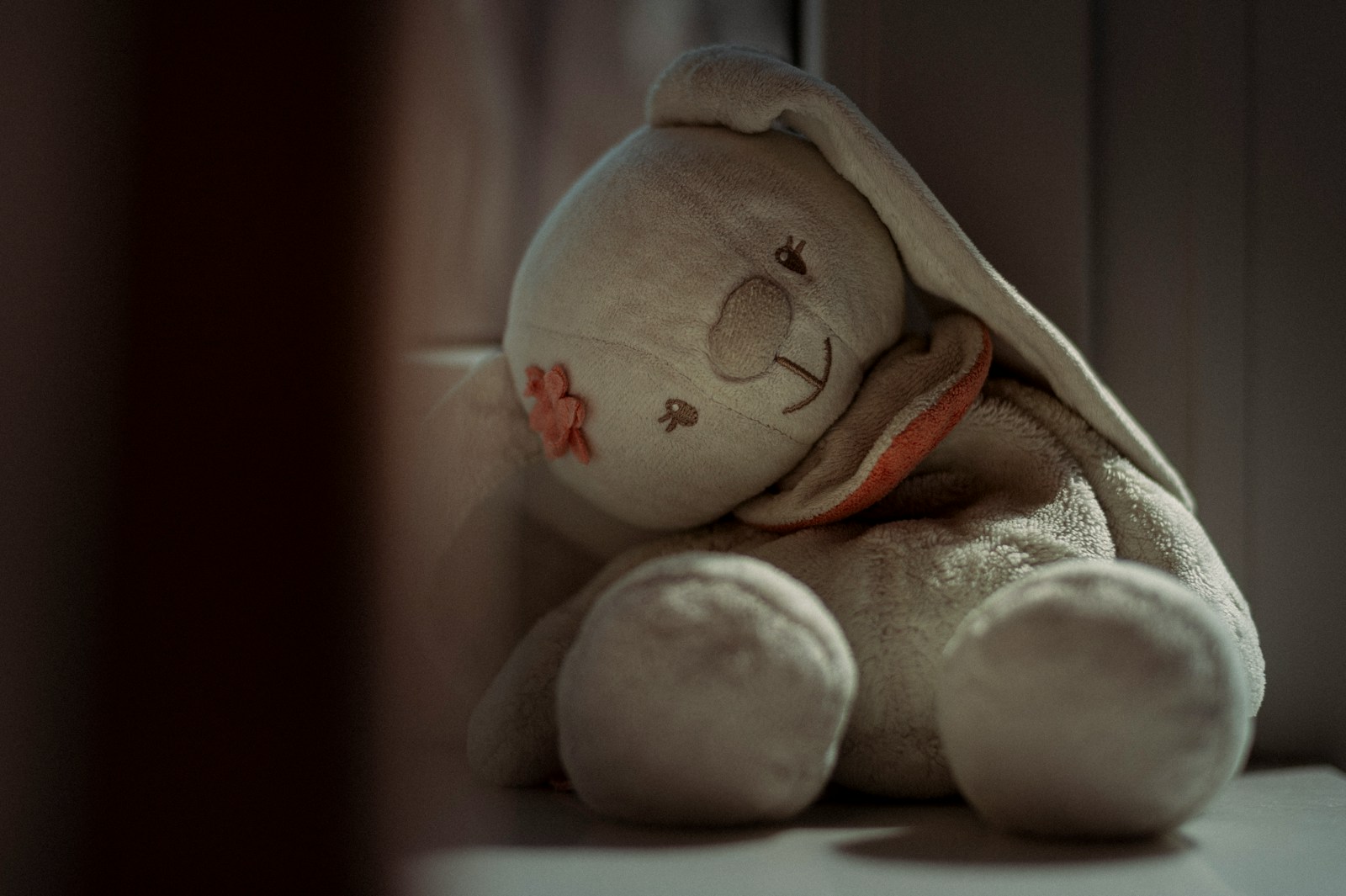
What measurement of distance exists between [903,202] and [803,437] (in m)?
0.17

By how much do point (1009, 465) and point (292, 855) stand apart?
24.4 inches

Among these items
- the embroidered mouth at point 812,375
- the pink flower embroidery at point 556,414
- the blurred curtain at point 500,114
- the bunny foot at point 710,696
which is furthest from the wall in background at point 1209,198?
the bunny foot at point 710,696

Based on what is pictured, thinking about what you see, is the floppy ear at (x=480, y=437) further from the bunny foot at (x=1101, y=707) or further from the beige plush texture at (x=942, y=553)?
the bunny foot at (x=1101, y=707)

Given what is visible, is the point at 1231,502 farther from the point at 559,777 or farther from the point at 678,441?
the point at 559,777

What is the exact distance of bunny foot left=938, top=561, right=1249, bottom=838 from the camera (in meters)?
0.47

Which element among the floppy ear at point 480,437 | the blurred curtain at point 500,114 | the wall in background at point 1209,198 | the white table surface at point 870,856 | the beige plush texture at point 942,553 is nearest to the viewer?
the blurred curtain at point 500,114

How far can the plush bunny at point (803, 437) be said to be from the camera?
53cm

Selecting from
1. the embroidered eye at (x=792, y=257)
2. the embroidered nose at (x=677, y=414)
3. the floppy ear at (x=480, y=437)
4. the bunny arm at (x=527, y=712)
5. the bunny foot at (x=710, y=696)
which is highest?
the embroidered eye at (x=792, y=257)

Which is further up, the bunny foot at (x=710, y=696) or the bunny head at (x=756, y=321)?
the bunny head at (x=756, y=321)

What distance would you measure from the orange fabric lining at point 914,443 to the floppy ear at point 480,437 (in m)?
0.23

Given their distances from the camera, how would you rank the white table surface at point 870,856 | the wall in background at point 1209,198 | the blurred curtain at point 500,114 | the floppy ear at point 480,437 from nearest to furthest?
the blurred curtain at point 500,114
the white table surface at point 870,856
the floppy ear at point 480,437
the wall in background at point 1209,198

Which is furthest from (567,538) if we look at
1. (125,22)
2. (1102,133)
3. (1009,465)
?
(125,22)

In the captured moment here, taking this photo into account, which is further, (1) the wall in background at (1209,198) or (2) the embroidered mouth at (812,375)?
(1) the wall in background at (1209,198)

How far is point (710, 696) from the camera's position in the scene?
0.48 m
